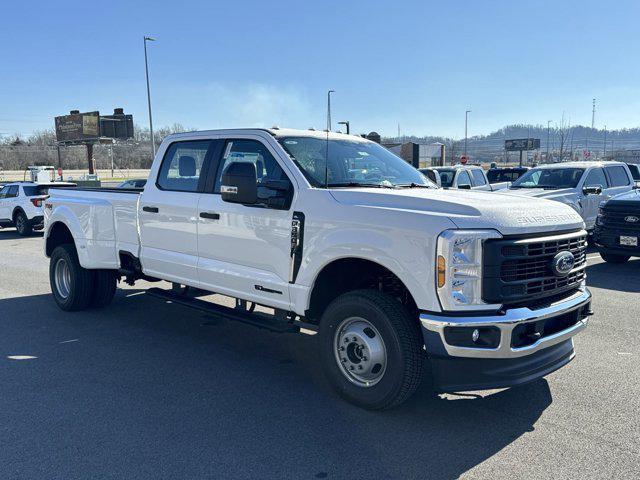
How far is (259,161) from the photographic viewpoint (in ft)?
16.6

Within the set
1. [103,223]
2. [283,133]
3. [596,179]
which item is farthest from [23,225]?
[596,179]

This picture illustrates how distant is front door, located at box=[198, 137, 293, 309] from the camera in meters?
4.62

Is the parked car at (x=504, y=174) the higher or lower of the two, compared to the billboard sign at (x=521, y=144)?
lower

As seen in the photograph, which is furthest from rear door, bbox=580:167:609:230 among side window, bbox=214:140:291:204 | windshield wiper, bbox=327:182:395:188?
side window, bbox=214:140:291:204

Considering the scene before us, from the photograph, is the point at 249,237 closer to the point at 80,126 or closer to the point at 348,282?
the point at 348,282

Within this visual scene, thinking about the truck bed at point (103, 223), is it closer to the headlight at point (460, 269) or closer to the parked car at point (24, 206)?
the headlight at point (460, 269)

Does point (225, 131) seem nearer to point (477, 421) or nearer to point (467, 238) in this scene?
point (467, 238)

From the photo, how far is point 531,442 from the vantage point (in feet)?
12.1

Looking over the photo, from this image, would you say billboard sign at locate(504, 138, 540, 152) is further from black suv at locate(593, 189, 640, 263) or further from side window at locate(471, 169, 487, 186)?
black suv at locate(593, 189, 640, 263)

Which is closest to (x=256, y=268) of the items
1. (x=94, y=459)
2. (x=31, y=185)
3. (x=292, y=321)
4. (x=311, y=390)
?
(x=292, y=321)

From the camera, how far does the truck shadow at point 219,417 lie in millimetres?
3432

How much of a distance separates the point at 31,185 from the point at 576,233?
1852 cm

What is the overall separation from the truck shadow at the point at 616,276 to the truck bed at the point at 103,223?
275 inches

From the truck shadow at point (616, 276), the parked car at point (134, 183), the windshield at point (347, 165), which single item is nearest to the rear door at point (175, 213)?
the windshield at point (347, 165)
